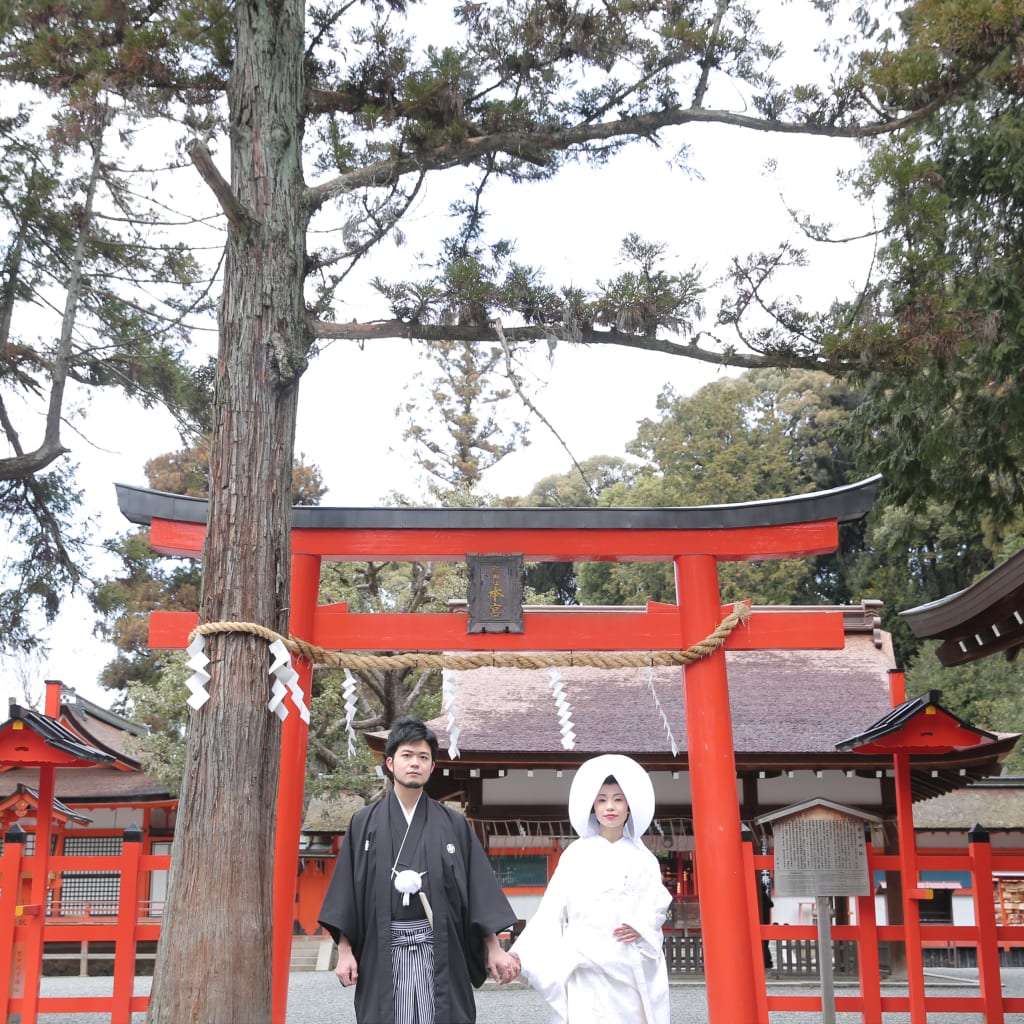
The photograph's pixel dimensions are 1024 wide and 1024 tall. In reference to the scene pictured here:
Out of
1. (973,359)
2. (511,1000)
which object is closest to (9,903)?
(511,1000)

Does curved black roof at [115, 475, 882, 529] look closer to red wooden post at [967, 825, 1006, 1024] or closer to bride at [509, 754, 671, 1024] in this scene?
red wooden post at [967, 825, 1006, 1024]

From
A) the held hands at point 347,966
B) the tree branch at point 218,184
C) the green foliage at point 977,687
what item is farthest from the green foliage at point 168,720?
the green foliage at point 977,687

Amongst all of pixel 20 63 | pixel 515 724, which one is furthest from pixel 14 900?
pixel 515 724

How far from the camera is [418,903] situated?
3656mm

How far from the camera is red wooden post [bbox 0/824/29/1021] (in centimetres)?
662

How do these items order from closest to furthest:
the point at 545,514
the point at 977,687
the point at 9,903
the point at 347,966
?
the point at 347,966
the point at 545,514
the point at 9,903
the point at 977,687

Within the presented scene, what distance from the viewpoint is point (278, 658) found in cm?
453

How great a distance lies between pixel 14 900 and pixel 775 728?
8102 mm

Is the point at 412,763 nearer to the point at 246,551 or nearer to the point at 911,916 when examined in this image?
the point at 246,551

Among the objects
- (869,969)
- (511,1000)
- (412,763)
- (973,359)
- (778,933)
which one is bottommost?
(511,1000)

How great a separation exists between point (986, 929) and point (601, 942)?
3287 mm

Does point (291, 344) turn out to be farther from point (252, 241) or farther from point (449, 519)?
point (449, 519)

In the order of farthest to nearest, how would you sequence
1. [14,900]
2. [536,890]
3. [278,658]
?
[536,890]
[14,900]
[278,658]

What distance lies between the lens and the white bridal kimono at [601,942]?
3980mm
